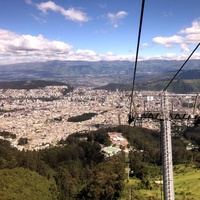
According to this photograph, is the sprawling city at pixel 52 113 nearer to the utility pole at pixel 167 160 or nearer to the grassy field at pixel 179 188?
the grassy field at pixel 179 188

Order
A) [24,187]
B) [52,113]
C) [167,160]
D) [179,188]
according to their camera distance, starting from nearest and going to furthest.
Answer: [167,160] < [24,187] < [179,188] < [52,113]

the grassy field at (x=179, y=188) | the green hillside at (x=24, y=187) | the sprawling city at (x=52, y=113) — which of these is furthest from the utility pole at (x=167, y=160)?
the sprawling city at (x=52, y=113)

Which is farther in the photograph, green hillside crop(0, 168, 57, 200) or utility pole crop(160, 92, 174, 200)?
green hillside crop(0, 168, 57, 200)

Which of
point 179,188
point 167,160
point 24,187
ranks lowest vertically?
point 179,188

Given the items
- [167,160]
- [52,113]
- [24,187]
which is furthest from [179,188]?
[52,113]

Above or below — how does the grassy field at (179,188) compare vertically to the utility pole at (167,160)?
below

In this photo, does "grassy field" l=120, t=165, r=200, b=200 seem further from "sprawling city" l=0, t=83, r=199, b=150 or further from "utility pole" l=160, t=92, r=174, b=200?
"utility pole" l=160, t=92, r=174, b=200

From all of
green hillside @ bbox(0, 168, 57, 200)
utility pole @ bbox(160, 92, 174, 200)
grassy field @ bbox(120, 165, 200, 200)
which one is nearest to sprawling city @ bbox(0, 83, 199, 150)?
grassy field @ bbox(120, 165, 200, 200)

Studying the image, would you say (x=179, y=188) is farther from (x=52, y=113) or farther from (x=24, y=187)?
(x=52, y=113)
